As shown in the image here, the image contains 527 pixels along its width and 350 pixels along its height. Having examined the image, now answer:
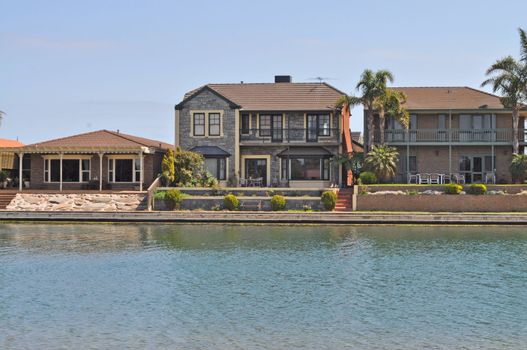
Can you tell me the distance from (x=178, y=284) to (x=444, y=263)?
9.96 meters

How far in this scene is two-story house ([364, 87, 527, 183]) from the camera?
A: 4572 centimetres

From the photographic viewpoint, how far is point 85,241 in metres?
30.7

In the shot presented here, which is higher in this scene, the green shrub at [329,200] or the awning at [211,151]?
the awning at [211,151]

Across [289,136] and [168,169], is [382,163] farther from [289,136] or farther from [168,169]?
[168,169]

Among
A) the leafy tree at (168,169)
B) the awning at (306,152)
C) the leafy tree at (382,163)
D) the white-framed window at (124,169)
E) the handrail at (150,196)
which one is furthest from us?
the awning at (306,152)

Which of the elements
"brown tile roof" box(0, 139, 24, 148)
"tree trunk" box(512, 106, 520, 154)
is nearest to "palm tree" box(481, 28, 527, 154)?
"tree trunk" box(512, 106, 520, 154)

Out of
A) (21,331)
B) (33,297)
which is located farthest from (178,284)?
(21,331)

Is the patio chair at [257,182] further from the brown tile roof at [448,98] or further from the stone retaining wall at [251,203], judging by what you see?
the brown tile roof at [448,98]

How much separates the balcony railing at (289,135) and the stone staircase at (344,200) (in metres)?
5.19

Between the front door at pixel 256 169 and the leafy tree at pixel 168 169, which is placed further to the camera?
the front door at pixel 256 169

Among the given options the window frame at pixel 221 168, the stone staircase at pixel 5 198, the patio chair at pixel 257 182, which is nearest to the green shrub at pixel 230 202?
the patio chair at pixel 257 182

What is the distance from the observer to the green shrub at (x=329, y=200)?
130 ft

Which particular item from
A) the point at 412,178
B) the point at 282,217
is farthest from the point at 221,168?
the point at 412,178

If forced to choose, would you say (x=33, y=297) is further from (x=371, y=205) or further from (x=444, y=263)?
(x=371, y=205)
